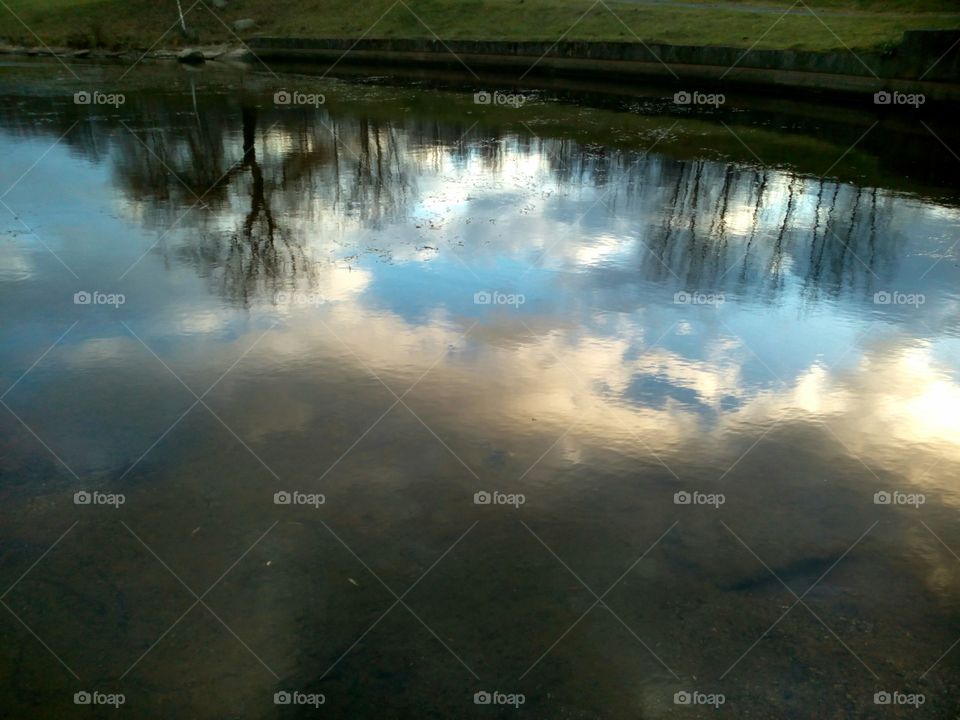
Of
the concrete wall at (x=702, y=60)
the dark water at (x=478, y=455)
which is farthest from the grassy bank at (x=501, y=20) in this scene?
the dark water at (x=478, y=455)

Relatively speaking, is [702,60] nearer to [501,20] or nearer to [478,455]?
[501,20]

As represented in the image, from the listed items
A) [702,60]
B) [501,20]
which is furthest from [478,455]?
[501,20]

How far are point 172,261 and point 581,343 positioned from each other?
5612 mm

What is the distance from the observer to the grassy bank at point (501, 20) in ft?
85.0

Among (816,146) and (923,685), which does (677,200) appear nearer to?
(816,146)

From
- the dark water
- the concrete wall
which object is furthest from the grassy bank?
the dark water

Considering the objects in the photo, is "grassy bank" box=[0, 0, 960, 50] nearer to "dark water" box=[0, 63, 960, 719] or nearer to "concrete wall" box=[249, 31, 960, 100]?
"concrete wall" box=[249, 31, 960, 100]

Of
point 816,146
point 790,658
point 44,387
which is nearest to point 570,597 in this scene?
point 790,658

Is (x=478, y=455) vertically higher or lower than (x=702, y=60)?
lower

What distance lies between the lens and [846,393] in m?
6.76

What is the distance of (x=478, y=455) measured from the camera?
5.81 meters

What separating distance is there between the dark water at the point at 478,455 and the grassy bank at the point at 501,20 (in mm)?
16740

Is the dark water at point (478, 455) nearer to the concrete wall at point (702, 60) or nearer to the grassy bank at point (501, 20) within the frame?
the concrete wall at point (702, 60)

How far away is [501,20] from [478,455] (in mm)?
32303
